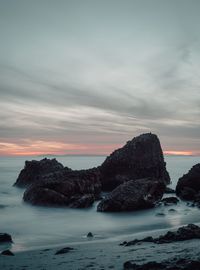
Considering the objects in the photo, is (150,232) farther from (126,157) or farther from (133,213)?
(126,157)

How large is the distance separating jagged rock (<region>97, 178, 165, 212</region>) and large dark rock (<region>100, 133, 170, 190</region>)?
1019cm

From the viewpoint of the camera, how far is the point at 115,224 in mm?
16297

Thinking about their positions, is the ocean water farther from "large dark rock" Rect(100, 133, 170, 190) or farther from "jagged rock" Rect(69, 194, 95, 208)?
"large dark rock" Rect(100, 133, 170, 190)

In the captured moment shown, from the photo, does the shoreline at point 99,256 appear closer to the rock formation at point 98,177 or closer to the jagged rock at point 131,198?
the jagged rock at point 131,198

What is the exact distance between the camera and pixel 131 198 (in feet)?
66.7

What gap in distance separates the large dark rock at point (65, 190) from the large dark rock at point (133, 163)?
5.93 m

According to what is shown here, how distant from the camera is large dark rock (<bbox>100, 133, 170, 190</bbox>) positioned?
33188mm

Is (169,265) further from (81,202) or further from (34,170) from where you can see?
(34,170)

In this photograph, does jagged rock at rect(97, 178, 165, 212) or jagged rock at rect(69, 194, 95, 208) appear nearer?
jagged rock at rect(97, 178, 165, 212)

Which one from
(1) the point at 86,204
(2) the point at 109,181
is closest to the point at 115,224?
(1) the point at 86,204

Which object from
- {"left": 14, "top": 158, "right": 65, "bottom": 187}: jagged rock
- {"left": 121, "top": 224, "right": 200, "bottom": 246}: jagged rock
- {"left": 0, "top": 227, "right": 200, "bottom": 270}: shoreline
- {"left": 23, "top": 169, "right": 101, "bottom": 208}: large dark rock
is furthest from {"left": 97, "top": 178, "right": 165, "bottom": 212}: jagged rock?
{"left": 14, "top": 158, "right": 65, "bottom": 187}: jagged rock

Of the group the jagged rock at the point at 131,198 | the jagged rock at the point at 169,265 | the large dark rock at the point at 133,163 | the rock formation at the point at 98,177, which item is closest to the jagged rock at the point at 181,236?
the jagged rock at the point at 169,265

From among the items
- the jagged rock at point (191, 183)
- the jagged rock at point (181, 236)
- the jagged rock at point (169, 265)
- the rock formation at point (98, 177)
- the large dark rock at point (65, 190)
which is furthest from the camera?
the jagged rock at point (191, 183)

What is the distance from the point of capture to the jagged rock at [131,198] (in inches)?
785
